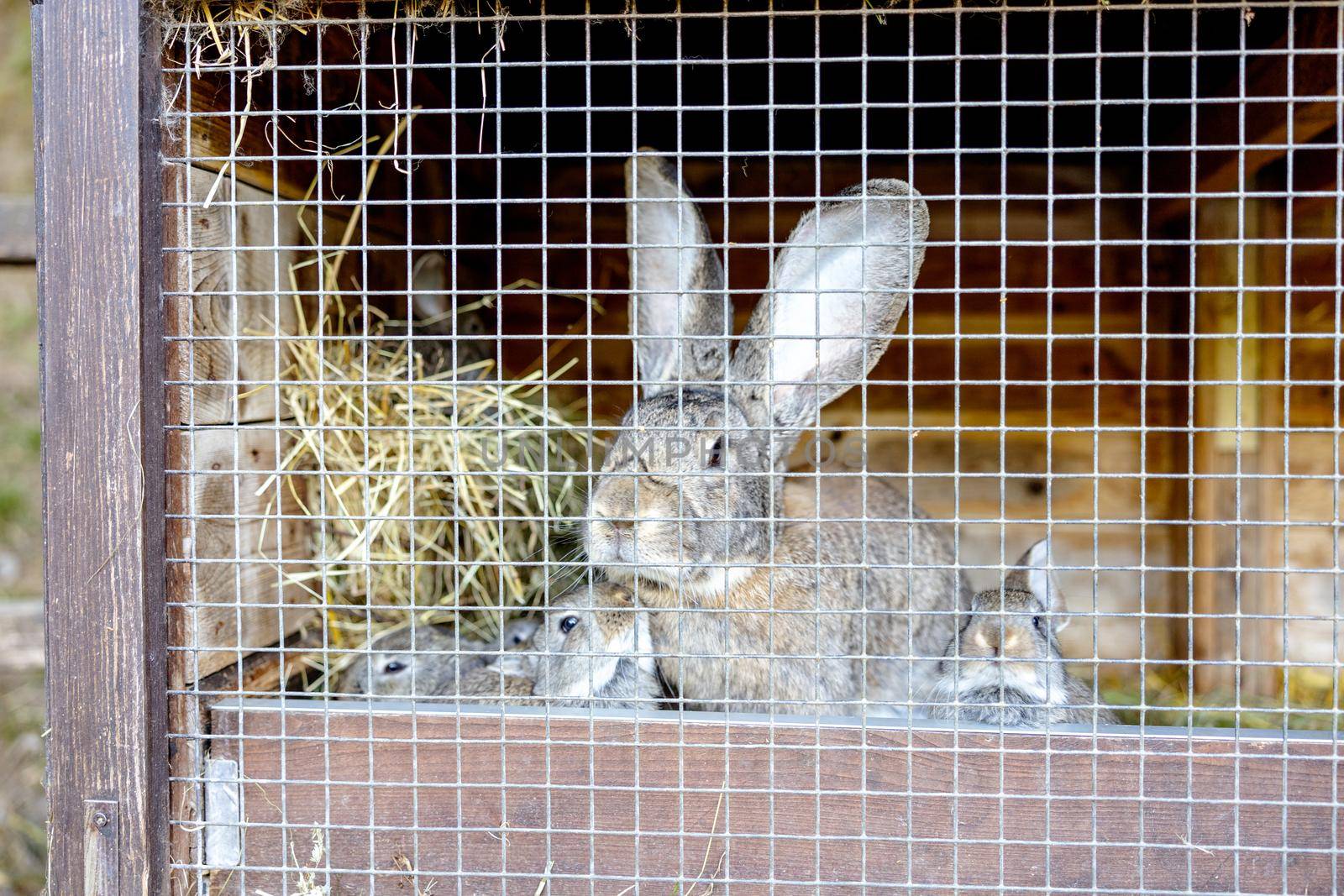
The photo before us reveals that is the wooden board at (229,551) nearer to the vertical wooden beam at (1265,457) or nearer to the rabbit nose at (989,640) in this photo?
the rabbit nose at (989,640)

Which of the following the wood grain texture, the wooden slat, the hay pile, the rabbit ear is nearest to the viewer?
the wood grain texture

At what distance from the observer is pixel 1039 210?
13.2ft

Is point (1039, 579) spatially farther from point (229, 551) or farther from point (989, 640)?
point (229, 551)

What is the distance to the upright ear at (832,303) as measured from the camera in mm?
2266

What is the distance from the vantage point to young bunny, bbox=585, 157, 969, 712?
231cm

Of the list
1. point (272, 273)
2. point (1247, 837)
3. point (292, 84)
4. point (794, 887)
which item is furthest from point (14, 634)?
point (1247, 837)

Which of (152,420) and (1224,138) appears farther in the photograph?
(1224,138)

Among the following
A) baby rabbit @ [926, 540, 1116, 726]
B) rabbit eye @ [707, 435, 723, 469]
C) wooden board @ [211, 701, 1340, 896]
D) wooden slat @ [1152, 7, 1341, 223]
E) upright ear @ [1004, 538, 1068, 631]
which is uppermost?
wooden slat @ [1152, 7, 1341, 223]

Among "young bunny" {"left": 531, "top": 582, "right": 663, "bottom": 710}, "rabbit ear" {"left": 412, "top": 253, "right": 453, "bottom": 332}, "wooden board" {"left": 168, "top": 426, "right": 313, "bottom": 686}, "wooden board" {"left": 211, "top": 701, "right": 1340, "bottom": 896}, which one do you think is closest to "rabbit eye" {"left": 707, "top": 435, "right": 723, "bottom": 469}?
A: "young bunny" {"left": 531, "top": 582, "right": 663, "bottom": 710}

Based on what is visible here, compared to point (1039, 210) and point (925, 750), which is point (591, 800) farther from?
point (1039, 210)

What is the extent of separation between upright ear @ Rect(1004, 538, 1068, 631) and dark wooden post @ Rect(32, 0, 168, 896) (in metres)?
2.09

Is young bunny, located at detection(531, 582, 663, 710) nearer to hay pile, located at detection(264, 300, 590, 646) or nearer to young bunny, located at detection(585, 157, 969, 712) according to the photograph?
young bunny, located at detection(585, 157, 969, 712)

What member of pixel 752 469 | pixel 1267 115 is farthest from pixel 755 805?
pixel 1267 115

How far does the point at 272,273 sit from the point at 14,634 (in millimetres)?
1750
